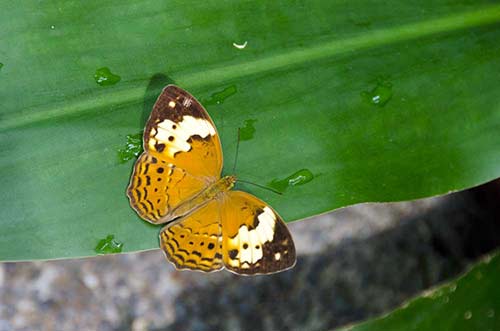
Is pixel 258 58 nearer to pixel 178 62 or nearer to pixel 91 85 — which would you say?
pixel 178 62

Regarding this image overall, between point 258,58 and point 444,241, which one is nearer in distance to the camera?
point 258,58

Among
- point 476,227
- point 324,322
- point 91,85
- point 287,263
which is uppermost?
point 91,85

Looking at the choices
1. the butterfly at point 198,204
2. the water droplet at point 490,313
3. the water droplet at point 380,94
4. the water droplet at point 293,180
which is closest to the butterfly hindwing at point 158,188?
the butterfly at point 198,204

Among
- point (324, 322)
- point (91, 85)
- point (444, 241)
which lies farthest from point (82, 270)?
point (444, 241)

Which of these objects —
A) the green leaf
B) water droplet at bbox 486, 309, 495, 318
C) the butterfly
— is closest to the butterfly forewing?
the butterfly

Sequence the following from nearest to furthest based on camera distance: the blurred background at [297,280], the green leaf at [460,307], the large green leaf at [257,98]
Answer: the large green leaf at [257,98] → the green leaf at [460,307] → the blurred background at [297,280]

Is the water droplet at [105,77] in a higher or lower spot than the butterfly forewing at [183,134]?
higher

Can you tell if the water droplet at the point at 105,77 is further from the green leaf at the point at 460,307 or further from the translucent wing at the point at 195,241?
the green leaf at the point at 460,307
